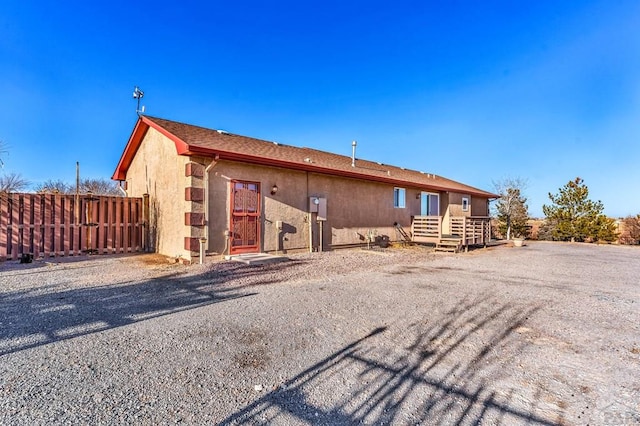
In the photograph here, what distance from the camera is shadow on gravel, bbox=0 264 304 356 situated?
339cm

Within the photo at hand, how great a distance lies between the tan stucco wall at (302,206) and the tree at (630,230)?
13.3 m

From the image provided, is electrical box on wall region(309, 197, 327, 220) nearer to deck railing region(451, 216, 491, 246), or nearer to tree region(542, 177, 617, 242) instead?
deck railing region(451, 216, 491, 246)

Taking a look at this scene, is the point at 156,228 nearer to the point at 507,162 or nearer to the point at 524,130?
the point at 524,130

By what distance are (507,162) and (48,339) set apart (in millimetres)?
27962

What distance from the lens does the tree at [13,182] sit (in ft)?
52.4

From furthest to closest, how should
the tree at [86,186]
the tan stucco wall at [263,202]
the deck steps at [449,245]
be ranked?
the tree at [86,186] → the deck steps at [449,245] → the tan stucco wall at [263,202]

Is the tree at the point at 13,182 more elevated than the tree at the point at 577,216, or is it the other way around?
the tree at the point at 13,182

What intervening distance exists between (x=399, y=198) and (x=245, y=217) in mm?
7775

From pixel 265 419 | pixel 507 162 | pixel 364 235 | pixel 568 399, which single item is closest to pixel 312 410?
pixel 265 419

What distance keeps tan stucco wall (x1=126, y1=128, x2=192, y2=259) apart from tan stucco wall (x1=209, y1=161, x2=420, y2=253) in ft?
2.90

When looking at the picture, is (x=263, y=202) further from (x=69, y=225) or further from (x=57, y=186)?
(x=57, y=186)

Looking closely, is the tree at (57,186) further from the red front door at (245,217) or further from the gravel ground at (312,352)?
the gravel ground at (312,352)

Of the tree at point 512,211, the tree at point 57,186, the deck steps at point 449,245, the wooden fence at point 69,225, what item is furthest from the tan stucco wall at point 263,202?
the tree at point 57,186

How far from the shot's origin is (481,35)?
13.8m
